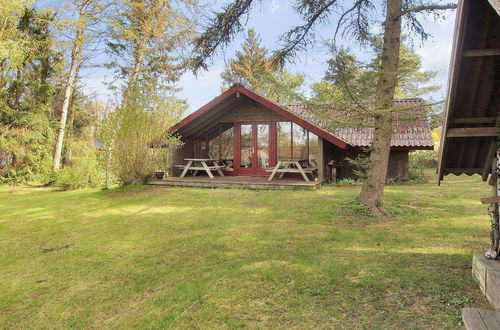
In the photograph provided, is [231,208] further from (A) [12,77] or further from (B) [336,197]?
(A) [12,77]

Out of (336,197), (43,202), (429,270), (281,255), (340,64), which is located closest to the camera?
(429,270)

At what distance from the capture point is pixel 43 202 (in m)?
9.93

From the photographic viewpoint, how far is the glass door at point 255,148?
44.4ft

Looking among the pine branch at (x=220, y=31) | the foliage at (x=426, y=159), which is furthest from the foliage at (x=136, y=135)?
the foliage at (x=426, y=159)

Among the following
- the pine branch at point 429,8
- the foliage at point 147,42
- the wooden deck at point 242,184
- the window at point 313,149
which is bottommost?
the wooden deck at point 242,184

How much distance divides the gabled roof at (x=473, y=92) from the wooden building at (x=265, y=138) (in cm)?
762

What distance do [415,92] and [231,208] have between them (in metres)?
26.2

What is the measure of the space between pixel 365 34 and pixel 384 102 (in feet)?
5.87

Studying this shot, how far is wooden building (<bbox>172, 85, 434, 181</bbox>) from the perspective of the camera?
12.5 m

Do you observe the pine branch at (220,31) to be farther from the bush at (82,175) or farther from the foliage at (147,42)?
the foliage at (147,42)

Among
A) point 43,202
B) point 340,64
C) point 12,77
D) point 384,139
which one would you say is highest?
point 12,77

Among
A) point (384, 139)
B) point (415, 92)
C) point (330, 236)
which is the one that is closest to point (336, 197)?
point (384, 139)

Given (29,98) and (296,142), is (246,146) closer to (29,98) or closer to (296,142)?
(296,142)

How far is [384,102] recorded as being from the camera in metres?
6.91
